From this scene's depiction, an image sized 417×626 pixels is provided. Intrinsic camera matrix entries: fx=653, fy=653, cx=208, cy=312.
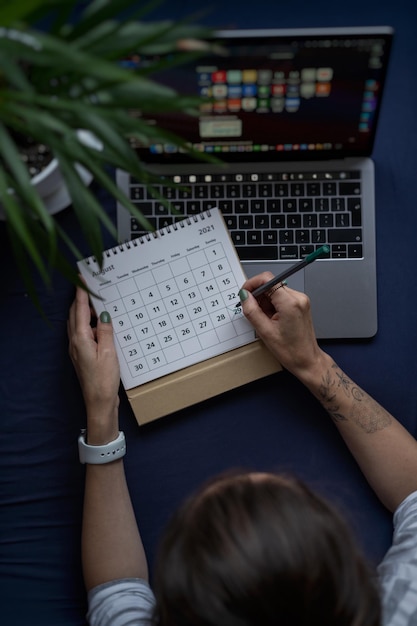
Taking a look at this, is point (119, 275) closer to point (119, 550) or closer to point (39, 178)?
point (39, 178)

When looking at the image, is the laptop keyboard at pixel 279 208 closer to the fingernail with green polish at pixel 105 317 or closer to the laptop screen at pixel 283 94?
the laptop screen at pixel 283 94

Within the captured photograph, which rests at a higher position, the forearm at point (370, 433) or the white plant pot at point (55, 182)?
the white plant pot at point (55, 182)

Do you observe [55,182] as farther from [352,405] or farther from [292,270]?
[352,405]

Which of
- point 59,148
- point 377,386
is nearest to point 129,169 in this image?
point 59,148

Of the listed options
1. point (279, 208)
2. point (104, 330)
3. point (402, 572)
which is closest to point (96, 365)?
point (104, 330)

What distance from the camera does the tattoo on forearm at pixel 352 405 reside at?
92cm

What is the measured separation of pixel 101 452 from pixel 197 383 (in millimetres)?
166

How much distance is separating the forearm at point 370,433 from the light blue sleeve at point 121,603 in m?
Answer: 0.35

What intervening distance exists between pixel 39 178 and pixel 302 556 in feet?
1.74

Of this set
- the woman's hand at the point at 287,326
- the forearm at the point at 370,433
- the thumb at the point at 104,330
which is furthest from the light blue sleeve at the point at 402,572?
the thumb at the point at 104,330

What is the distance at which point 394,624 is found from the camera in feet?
2.57

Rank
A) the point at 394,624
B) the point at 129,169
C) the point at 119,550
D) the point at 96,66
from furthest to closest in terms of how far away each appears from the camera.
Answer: the point at 119,550 < the point at 394,624 < the point at 129,169 < the point at 96,66

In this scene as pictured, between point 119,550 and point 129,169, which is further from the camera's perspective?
point 119,550

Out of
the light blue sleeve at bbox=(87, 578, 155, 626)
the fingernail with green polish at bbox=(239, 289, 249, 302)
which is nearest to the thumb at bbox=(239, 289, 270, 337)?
the fingernail with green polish at bbox=(239, 289, 249, 302)
